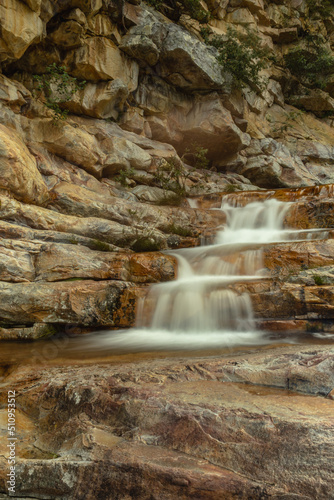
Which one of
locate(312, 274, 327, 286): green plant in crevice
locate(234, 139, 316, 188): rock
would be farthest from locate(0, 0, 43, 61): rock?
locate(234, 139, 316, 188): rock

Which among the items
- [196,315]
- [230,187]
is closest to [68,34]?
[230,187]

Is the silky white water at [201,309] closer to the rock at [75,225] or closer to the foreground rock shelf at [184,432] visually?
the rock at [75,225]

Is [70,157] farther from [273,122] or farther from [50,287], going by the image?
[273,122]

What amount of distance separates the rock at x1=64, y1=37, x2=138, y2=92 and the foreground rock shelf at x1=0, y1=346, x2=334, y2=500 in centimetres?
1236

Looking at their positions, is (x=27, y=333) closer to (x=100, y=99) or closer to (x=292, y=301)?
(x=292, y=301)

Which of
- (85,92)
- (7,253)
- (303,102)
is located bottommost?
(7,253)

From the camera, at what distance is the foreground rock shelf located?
1.69 m

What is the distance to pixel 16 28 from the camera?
852cm

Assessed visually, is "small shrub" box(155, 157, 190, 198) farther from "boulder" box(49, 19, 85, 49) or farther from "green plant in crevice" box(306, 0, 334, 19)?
"green plant in crevice" box(306, 0, 334, 19)

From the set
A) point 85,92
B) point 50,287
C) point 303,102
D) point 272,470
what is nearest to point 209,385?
point 272,470

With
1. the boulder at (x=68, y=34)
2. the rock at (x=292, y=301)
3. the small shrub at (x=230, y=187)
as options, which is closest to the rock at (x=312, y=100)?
the small shrub at (x=230, y=187)

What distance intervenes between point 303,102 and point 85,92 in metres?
17.3

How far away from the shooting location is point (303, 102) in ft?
71.9

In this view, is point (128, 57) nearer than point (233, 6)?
Yes
